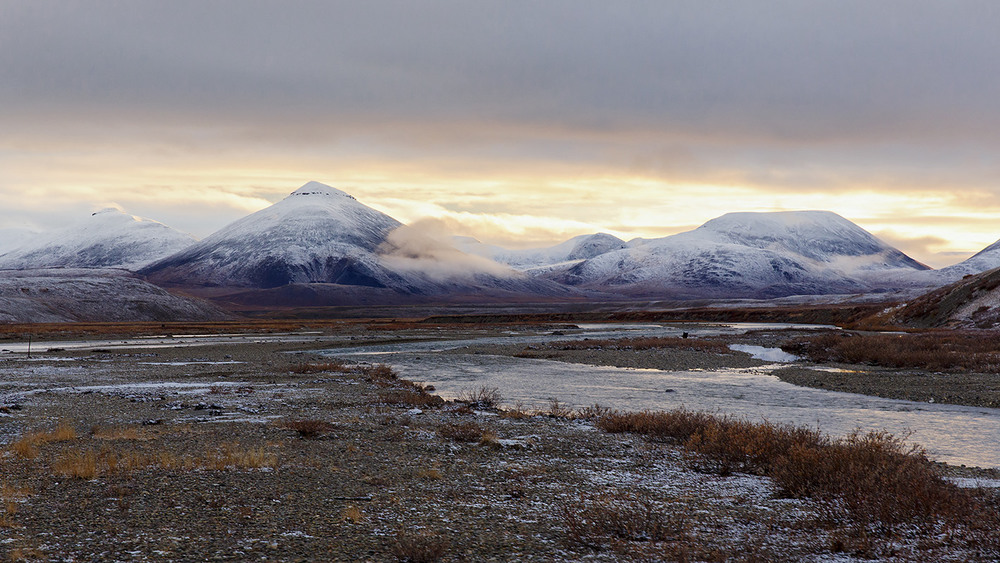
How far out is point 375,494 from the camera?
13.3 meters

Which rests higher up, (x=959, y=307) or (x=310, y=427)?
(x=959, y=307)

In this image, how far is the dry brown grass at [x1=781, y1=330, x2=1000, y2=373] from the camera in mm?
40438

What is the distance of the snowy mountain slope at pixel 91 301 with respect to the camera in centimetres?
14962

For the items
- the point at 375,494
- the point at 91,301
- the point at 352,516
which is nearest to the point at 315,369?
the point at 375,494

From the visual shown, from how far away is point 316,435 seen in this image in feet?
63.4

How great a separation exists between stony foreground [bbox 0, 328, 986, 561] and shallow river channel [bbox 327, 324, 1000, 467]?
7036 mm

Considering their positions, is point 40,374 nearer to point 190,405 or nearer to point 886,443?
point 190,405

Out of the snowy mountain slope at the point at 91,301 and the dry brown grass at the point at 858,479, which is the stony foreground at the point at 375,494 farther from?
the snowy mountain slope at the point at 91,301

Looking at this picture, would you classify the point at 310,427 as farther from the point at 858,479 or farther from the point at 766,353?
the point at 766,353

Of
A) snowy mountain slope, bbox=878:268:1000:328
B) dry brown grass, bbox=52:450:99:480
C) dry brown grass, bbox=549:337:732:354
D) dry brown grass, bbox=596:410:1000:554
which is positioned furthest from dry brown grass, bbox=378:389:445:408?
snowy mountain slope, bbox=878:268:1000:328

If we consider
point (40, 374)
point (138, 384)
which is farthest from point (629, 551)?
point (40, 374)

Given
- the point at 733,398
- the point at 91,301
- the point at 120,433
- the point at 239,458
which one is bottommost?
the point at 733,398

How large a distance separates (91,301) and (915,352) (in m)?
177

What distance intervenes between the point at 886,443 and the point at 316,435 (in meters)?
13.9
